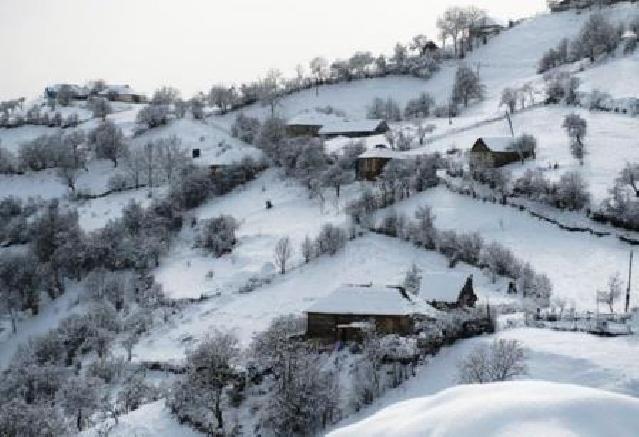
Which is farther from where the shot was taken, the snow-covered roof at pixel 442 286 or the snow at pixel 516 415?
the snow-covered roof at pixel 442 286

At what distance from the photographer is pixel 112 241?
240ft

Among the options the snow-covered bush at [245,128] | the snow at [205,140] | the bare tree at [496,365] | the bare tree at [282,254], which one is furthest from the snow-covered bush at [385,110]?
the bare tree at [496,365]

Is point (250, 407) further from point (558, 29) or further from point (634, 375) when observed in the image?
point (558, 29)

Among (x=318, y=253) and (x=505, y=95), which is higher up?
(x=505, y=95)

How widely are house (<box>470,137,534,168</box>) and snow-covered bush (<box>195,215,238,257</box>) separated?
22.1m

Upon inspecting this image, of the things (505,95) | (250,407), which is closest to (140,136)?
(505,95)

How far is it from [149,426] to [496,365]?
16.5 metres

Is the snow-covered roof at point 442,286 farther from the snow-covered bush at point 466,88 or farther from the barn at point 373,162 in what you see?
the snow-covered bush at point 466,88

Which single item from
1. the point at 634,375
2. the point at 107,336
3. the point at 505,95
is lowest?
the point at 107,336

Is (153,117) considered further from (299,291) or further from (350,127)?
(299,291)

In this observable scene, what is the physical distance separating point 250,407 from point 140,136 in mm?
78636

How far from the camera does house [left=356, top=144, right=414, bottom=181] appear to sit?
79.2 metres

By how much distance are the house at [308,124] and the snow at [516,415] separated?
88.7 metres

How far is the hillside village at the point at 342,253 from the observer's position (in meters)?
36.1
